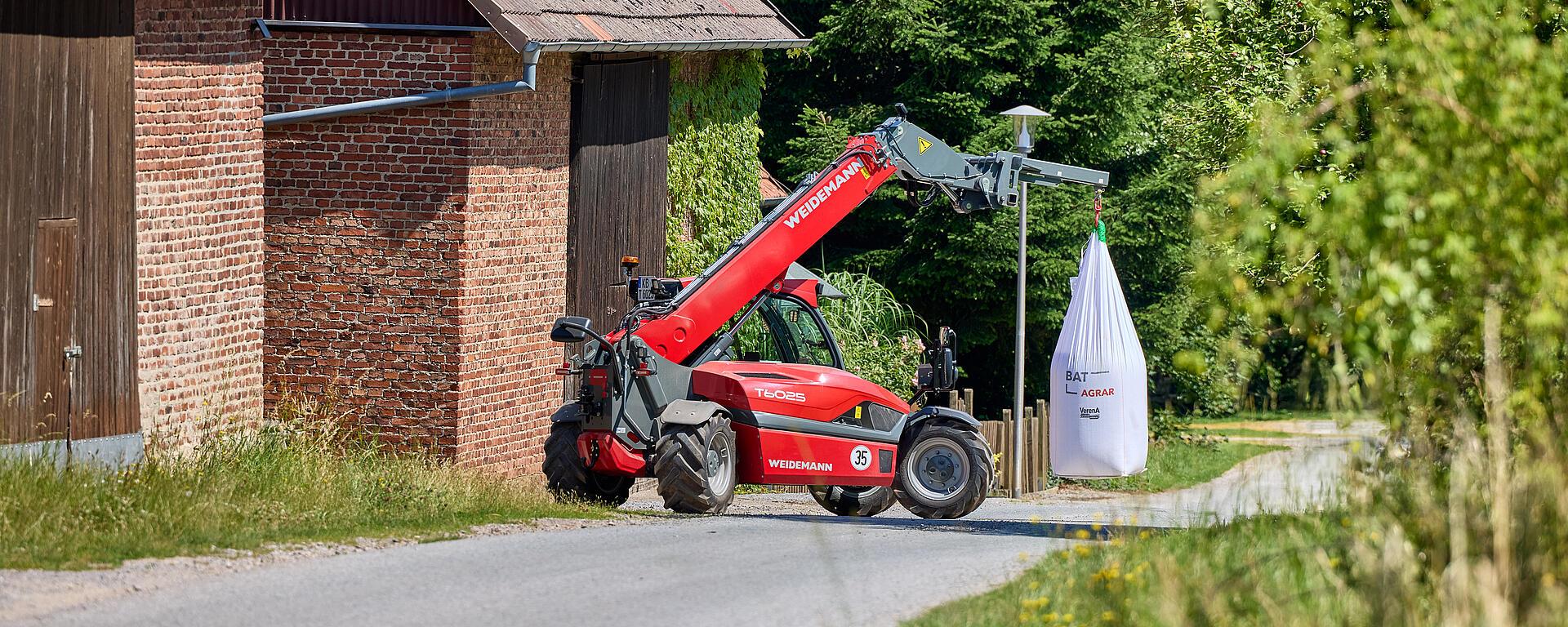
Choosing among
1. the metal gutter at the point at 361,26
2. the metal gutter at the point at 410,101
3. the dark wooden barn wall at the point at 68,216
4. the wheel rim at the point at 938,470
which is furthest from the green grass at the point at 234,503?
the metal gutter at the point at 361,26

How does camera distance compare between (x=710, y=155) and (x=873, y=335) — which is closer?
(x=710, y=155)

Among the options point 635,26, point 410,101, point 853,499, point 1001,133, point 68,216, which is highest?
point 1001,133

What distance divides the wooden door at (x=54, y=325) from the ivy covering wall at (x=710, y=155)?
8571 mm

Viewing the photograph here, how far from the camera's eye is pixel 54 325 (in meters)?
12.6

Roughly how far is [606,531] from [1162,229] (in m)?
20.8

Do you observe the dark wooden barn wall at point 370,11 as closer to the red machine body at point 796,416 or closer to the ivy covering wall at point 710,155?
the red machine body at point 796,416

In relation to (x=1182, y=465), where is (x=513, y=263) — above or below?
above

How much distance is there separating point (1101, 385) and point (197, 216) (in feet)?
26.9

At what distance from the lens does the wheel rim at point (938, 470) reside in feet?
50.4

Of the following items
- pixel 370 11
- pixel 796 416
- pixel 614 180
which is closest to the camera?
pixel 796 416

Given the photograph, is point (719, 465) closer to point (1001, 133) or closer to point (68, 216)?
point (68, 216)

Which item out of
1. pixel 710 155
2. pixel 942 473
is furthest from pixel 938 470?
pixel 710 155

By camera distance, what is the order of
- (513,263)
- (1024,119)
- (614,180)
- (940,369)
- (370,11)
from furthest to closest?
(1024,119)
(614,180)
(513,263)
(370,11)
(940,369)

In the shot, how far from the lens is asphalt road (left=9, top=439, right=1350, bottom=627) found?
29.0 feet
